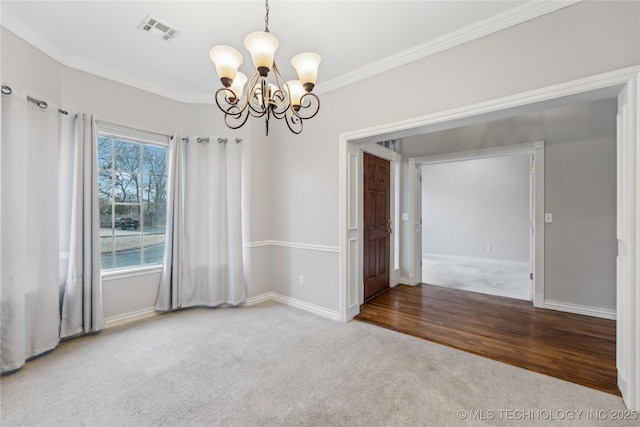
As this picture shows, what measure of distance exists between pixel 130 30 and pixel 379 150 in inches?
124

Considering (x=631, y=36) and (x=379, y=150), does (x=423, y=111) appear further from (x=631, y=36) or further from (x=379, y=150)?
(x=379, y=150)

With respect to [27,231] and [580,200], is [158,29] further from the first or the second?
[580,200]

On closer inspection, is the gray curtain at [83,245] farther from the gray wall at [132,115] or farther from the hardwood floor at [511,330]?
the hardwood floor at [511,330]

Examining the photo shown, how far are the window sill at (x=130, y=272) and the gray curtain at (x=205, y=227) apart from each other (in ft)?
0.44

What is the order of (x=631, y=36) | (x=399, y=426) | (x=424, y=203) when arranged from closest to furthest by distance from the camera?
(x=399, y=426), (x=631, y=36), (x=424, y=203)

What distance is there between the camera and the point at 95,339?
8.78ft

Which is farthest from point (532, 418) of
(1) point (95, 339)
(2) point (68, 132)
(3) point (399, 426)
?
(2) point (68, 132)

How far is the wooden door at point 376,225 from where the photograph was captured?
3.92 metres

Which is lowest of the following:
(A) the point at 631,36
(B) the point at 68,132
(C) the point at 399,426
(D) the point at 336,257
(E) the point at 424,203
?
(C) the point at 399,426

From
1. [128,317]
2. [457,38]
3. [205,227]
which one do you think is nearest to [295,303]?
[205,227]

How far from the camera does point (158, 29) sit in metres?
2.31

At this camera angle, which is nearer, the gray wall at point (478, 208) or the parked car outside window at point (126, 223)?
the parked car outside window at point (126, 223)

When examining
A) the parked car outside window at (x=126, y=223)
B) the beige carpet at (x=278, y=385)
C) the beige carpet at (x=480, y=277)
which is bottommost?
the beige carpet at (x=278, y=385)

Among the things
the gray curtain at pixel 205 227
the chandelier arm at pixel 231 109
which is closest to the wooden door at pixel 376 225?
the gray curtain at pixel 205 227
